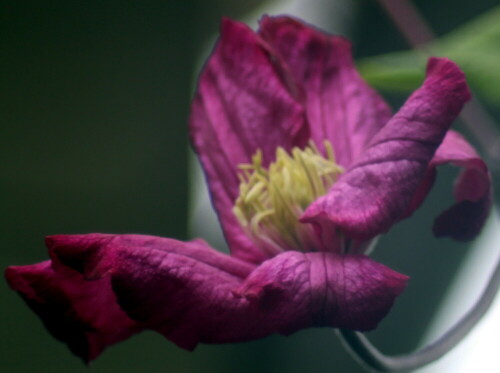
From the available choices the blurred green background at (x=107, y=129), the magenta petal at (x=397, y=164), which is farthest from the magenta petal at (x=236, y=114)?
the blurred green background at (x=107, y=129)

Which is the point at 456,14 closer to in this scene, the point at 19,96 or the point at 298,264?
the point at 19,96

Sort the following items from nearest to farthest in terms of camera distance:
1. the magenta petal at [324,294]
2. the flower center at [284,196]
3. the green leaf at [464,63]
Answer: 1. the magenta petal at [324,294]
2. the flower center at [284,196]
3. the green leaf at [464,63]

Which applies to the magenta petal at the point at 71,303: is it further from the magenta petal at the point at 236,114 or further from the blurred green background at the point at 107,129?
the blurred green background at the point at 107,129

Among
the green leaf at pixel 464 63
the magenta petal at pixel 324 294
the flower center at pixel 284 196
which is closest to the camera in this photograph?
the magenta petal at pixel 324 294

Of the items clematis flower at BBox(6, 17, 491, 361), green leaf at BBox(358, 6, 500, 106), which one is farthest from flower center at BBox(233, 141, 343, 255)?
green leaf at BBox(358, 6, 500, 106)

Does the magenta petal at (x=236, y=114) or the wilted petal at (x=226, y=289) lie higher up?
the magenta petal at (x=236, y=114)

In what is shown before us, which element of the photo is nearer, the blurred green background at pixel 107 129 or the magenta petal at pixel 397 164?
the magenta petal at pixel 397 164
